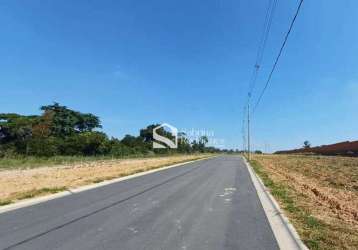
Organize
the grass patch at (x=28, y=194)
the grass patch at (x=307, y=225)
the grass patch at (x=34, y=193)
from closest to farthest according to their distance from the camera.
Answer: the grass patch at (x=307, y=225)
the grass patch at (x=28, y=194)
the grass patch at (x=34, y=193)

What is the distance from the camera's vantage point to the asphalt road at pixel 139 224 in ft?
24.3

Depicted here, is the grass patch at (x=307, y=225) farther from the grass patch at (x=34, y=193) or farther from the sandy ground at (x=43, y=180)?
the sandy ground at (x=43, y=180)

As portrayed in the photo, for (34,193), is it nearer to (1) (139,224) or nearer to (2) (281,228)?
(1) (139,224)

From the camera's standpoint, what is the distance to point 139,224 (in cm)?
916

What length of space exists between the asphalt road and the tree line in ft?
149

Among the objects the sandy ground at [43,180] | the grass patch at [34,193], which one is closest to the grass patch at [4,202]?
the sandy ground at [43,180]

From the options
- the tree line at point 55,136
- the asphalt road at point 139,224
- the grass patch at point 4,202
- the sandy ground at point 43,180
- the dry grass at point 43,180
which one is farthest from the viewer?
the tree line at point 55,136

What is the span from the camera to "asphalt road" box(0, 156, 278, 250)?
739cm

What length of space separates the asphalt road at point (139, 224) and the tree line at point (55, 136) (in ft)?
149

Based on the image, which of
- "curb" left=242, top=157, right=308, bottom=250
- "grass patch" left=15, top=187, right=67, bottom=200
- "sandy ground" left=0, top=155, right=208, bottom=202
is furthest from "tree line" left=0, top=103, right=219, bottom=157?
"curb" left=242, top=157, right=308, bottom=250

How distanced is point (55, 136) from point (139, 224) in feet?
253

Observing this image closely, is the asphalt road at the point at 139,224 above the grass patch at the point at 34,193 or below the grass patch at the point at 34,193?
below

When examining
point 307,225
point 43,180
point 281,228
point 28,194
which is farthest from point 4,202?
point 43,180

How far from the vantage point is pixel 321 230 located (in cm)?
852
